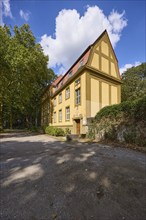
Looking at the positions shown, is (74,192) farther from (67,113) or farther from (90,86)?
(67,113)

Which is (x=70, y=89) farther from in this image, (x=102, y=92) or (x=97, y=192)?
(x=97, y=192)

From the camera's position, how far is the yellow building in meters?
12.8

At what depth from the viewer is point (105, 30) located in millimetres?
15086

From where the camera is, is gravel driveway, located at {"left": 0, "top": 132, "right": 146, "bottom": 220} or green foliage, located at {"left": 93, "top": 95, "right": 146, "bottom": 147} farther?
green foliage, located at {"left": 93, "top": 95, "right": 146, "bottom": 147}

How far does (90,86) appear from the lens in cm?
1307

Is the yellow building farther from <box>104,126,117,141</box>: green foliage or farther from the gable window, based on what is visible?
<box>104,126,117,141</box>: green foliage

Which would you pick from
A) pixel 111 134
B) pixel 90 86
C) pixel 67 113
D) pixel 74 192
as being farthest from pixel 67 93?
pixel 74 192

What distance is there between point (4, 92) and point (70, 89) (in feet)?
31.6

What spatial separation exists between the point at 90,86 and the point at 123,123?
5.89 m

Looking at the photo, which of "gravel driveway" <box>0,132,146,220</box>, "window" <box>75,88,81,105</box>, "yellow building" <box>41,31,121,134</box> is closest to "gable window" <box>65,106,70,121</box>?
"yellow building" <box>41,31,121,134</box>

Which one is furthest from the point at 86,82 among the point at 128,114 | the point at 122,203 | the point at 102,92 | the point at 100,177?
the point at 122,203

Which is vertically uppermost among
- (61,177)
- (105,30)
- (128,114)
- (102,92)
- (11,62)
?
(105,30)

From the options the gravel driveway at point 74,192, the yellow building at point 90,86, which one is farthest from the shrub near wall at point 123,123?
the gravel driveway at point 74,192

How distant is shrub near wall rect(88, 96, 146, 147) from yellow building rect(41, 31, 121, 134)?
1.93m
